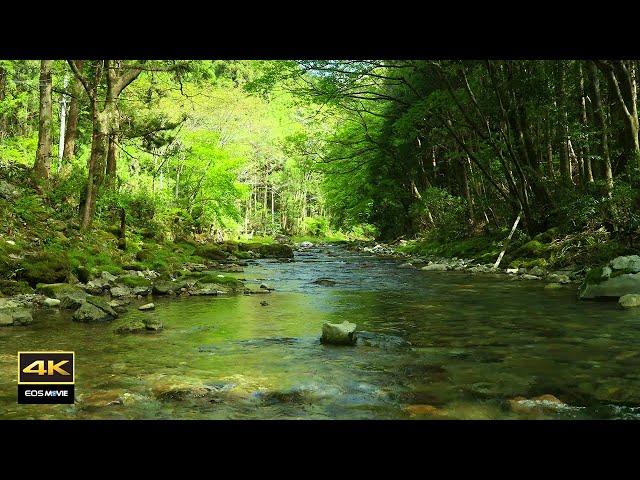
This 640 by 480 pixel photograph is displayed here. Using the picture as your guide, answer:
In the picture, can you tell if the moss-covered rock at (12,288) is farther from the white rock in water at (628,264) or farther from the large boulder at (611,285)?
the white rock in water at (628,264)

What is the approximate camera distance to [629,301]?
692 cm

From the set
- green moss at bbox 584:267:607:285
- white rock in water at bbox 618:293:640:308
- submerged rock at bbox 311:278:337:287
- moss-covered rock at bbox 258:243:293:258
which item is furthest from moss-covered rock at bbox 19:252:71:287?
moss-covered rock at bbox 258:243:293:258

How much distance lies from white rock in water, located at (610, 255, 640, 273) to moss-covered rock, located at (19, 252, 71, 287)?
349 inches

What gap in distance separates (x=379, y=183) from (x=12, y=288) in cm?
2431

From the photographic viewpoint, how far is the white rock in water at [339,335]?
5.06 meters

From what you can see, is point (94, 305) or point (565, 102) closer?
point (94, 305)

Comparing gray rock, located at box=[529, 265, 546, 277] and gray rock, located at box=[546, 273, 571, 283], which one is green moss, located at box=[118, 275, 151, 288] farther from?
gray rock, located at box=[529, 265, 546, 277]

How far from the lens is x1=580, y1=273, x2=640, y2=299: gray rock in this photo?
7.54 meters

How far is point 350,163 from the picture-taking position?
29672 millimetres

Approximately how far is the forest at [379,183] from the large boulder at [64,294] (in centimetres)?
3

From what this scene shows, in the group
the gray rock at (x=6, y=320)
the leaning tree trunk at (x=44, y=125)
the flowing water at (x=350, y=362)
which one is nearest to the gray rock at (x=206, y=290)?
the flowing water at (x=350, y=362)
